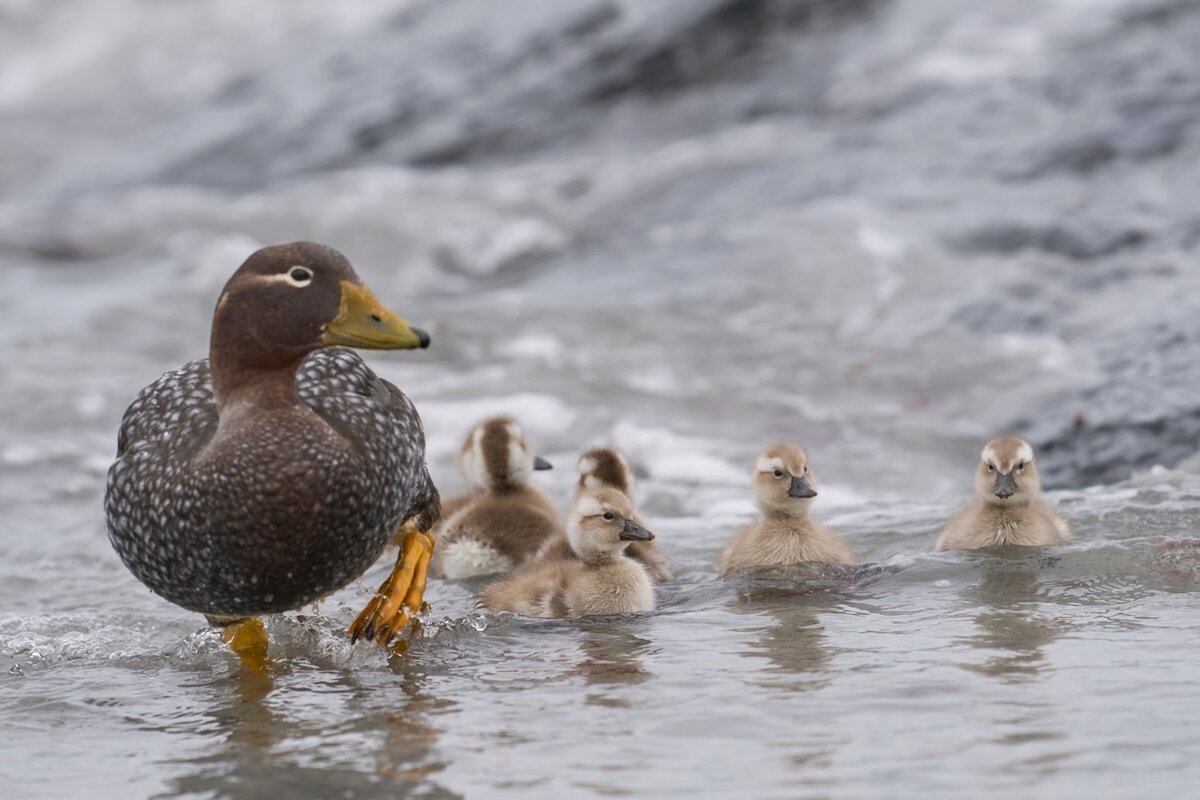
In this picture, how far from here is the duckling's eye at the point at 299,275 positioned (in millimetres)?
5311

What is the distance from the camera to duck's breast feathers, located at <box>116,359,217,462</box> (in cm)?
562

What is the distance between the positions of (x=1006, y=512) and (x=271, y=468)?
3133mm

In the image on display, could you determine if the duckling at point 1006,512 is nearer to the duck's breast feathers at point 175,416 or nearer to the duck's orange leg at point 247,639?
the duck's orange leg at point 247,639

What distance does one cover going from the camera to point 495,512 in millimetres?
7770

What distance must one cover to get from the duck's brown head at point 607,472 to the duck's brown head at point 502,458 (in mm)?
376

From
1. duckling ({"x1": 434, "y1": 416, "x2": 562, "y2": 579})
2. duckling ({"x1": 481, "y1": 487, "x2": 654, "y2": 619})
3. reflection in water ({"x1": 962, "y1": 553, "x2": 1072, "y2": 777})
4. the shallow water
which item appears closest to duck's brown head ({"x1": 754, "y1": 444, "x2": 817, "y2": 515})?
the shallow water

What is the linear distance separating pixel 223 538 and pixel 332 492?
0.37 m

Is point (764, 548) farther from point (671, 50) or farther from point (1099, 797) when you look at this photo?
point (671, 50)

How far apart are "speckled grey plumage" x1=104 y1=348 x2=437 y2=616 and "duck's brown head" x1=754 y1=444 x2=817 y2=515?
1.87 m

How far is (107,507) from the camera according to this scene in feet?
18.8

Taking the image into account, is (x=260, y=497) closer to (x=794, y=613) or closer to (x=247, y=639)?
(x=247, y=639)

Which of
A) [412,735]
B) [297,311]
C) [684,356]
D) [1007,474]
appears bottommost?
[412,735]

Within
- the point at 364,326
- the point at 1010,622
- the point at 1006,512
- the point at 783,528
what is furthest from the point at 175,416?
the point at 1006,512

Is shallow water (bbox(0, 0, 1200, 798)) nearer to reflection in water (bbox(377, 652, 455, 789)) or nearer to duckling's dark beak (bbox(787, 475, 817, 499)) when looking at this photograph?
reflection in water (bbox(377, 652, 455, 789))
